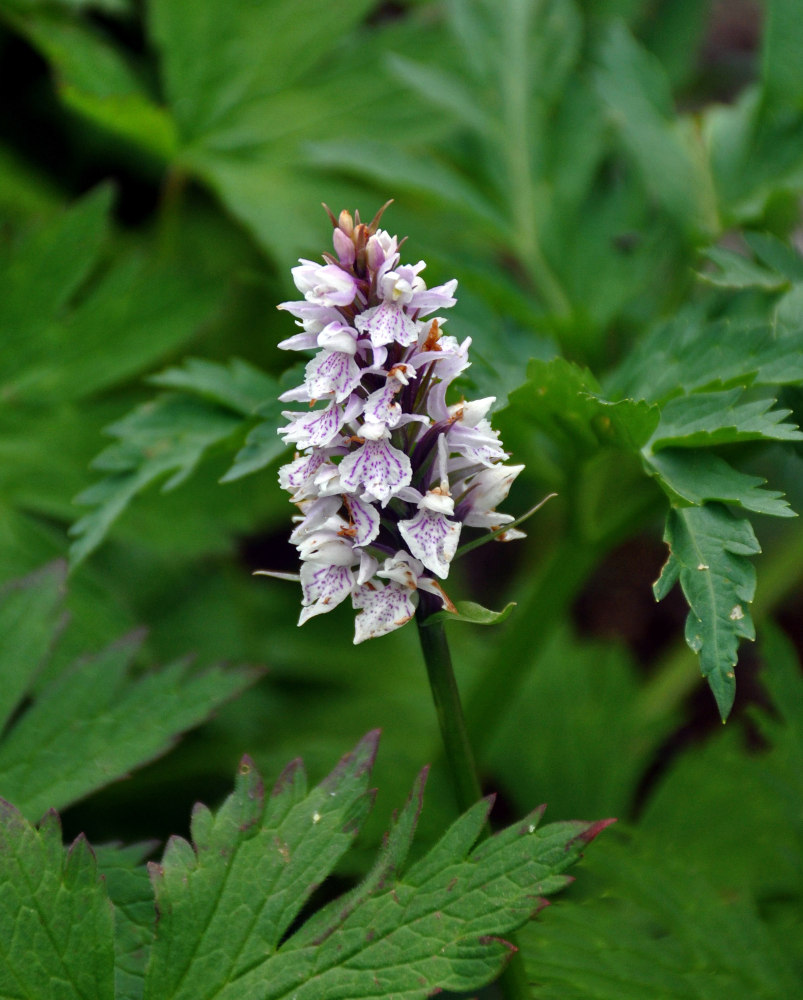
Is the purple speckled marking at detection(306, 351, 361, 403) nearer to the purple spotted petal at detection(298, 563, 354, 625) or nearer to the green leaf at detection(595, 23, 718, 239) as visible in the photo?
the purple spotted petal at detection(298, 563, 354, 625)

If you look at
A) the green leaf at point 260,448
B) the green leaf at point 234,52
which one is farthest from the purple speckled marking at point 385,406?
the green leaf at point 234,52

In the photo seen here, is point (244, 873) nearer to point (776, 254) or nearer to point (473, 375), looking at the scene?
point (473, 375)

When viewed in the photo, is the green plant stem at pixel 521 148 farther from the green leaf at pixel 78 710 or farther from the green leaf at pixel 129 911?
the green leaf at pixel 129 911

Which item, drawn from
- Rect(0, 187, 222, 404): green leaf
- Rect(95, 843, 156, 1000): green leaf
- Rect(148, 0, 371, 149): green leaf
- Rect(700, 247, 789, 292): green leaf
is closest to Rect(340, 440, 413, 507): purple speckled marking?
Rect(95, 843, 156, 1000): green leaf

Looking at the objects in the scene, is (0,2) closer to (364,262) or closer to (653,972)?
(364,262)

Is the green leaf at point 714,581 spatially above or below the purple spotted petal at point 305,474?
below

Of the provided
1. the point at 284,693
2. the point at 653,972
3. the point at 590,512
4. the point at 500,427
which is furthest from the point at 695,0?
the point at 653,972
